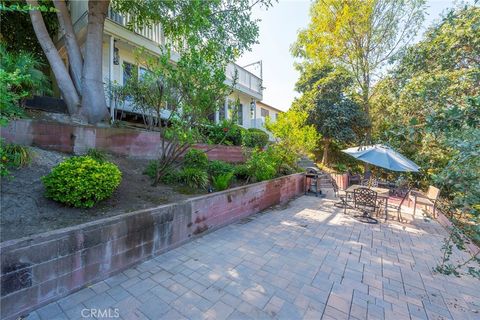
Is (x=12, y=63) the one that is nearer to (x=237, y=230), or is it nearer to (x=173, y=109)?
(x=173, y=109)

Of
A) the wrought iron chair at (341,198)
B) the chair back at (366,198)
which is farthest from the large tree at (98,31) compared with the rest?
the wrought iron chair at (341,198)

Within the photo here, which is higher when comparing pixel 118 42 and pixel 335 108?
pixel 118 42

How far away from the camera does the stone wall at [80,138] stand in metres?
3.98

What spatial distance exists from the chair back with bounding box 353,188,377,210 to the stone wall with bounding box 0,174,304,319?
428cm

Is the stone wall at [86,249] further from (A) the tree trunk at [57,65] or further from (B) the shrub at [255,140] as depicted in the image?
(B) the shrub at [255,140]

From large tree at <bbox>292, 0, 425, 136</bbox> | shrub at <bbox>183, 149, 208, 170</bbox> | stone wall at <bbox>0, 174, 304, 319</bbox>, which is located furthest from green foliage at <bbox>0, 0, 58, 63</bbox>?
large tree at <bbox>292, 0, 425, 136</bbox>

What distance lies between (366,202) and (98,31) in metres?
8.72

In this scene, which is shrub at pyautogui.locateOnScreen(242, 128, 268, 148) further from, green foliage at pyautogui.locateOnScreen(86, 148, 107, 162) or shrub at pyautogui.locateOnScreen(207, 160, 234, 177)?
green foliage at pyautogui.locateOnScreen(86, 148, 107, 162)

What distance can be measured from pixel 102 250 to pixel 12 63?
414 cm

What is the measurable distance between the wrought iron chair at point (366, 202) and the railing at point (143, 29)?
849 centimetres

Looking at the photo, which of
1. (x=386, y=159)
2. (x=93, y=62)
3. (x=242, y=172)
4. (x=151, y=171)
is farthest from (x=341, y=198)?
(x=93, y=62)

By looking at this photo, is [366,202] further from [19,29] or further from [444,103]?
[19,29]

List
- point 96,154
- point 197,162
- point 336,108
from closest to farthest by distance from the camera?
point 96,154 < point 197,162 < point 336,108

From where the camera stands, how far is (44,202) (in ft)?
9.87
